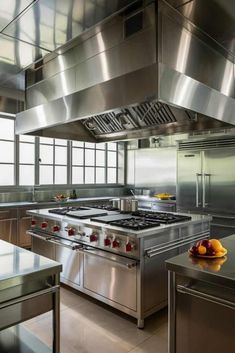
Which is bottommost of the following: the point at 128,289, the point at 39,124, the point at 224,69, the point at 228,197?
the point at 128,289

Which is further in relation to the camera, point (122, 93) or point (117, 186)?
point (117, 186)

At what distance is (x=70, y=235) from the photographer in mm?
2969

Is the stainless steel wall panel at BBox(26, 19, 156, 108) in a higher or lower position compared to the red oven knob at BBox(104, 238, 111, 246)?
higher

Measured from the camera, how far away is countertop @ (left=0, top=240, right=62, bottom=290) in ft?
4.13

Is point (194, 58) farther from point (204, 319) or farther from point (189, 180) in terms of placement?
point (189, 180)

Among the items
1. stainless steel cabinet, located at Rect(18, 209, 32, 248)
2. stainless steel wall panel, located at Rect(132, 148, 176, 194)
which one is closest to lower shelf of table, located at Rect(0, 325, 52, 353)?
stainless steel cabinet, located at Rect(18, 209, 32, 248)

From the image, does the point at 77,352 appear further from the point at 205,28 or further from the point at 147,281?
the point at 205,28

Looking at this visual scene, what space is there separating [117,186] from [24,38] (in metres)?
4.62

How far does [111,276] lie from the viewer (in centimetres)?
264

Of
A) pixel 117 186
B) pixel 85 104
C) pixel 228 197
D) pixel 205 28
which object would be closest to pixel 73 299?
pixel 85 104

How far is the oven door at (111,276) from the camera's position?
96.5 inches

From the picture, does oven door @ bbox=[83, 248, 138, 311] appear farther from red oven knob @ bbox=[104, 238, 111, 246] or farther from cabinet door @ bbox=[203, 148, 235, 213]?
cabinet door @ bbox=[203, 148, 235, 213]

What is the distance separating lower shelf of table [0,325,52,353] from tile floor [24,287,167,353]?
0.52 meters

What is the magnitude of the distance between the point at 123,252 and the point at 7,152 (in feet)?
12.0
